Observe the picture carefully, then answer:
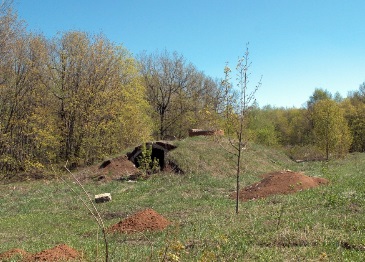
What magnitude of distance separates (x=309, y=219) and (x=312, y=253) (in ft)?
10.1

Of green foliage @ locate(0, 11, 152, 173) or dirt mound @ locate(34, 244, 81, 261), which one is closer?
dirt mound @ locate(34, 244, 81, 261)

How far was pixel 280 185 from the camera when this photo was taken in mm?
17672

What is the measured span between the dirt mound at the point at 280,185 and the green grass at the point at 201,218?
890 millimetres

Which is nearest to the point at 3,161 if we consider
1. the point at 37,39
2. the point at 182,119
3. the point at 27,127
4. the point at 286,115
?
the point at 27,127

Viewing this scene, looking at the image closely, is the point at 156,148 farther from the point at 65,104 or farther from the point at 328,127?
the point at 328,127

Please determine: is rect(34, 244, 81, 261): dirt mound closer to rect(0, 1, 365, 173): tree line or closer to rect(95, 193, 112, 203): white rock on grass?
rect(95, 193, 112, 203): white rock on grass

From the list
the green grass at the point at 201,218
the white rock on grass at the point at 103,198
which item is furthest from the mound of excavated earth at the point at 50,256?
the white rock on grass at the point at 103,198

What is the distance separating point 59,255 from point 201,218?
5.72 metres

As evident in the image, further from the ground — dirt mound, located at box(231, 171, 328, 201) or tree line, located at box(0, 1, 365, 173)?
tree line, located at box(0, 1, 365, 173)

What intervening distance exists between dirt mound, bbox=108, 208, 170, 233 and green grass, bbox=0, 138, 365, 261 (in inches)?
21.1

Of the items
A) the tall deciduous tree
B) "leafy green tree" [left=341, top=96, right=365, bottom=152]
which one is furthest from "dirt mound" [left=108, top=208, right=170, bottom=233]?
"leafy green tree" [left=341, top=96, right=365, bottom=152]

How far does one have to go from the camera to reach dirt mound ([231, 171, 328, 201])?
17062mm

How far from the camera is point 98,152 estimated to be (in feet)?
122

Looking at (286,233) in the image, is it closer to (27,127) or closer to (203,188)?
(203,188)
